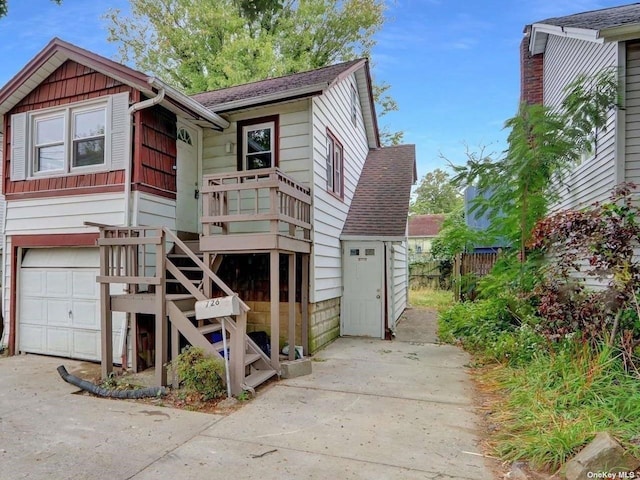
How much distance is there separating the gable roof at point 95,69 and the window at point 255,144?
1.77ft

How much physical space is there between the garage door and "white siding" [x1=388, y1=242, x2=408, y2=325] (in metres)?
5.64

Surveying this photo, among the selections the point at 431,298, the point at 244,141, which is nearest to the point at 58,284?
the point at 244,141

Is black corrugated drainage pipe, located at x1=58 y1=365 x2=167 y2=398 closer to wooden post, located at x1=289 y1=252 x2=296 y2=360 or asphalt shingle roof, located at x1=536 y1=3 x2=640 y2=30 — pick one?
wooden post, located at x1=289 y1=252 x2=296 y2=360

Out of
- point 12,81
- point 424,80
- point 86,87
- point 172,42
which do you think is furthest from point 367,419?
point 172,42

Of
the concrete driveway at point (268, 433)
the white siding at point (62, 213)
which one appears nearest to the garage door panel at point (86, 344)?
the concrete driveway at point (268, 433)

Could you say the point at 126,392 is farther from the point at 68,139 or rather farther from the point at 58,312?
the point at 68,139

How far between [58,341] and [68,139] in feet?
12.5

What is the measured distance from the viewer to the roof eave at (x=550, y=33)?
6.74 m

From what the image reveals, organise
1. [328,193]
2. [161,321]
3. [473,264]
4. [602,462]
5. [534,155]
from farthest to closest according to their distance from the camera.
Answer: [473,264] → [328,193] → [534,155] → [161,321] → [602,462]

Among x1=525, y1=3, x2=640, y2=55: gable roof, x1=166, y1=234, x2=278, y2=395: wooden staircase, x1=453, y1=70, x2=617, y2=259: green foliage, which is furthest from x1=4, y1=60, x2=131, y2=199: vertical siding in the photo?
x1=525, y1=3, x2=640, y2=55: gable roof

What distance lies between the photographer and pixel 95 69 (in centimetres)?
696

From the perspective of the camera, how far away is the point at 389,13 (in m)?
18.7

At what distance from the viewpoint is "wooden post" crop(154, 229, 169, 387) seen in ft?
18.1

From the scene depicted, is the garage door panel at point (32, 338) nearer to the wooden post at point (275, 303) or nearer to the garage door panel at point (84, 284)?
the garage door panel at point (84, 284)
